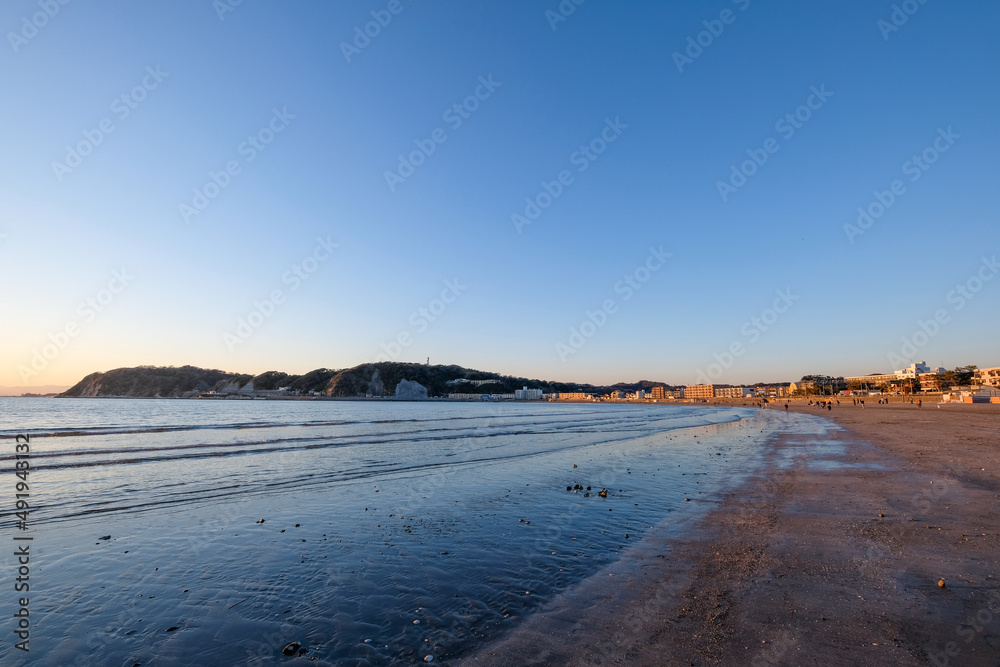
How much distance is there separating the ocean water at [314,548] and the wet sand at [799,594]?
0.77 m

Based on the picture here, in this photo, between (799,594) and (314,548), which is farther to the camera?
(314,548)

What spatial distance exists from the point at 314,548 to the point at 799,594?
28.1 feet

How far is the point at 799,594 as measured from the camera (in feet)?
20.1

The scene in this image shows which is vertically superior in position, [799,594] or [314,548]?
[799,594]

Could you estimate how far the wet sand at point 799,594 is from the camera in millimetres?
4707

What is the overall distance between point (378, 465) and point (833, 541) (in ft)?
56.9

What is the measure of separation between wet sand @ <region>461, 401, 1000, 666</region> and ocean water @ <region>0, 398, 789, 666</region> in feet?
2.53

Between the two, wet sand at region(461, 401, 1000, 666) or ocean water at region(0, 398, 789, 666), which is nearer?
wet sand at region(461, 401, 1000, 666)

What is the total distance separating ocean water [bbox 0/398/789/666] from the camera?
5.49 meters

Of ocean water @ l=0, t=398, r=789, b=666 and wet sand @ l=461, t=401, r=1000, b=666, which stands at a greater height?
wet sand @ l=461, t=401, r=1000, b=666

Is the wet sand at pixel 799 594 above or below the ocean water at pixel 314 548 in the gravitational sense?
above

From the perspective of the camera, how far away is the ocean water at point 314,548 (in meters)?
5.49

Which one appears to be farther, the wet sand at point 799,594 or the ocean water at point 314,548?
the ocean water at point 314,548

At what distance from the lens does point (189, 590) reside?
276 inches
